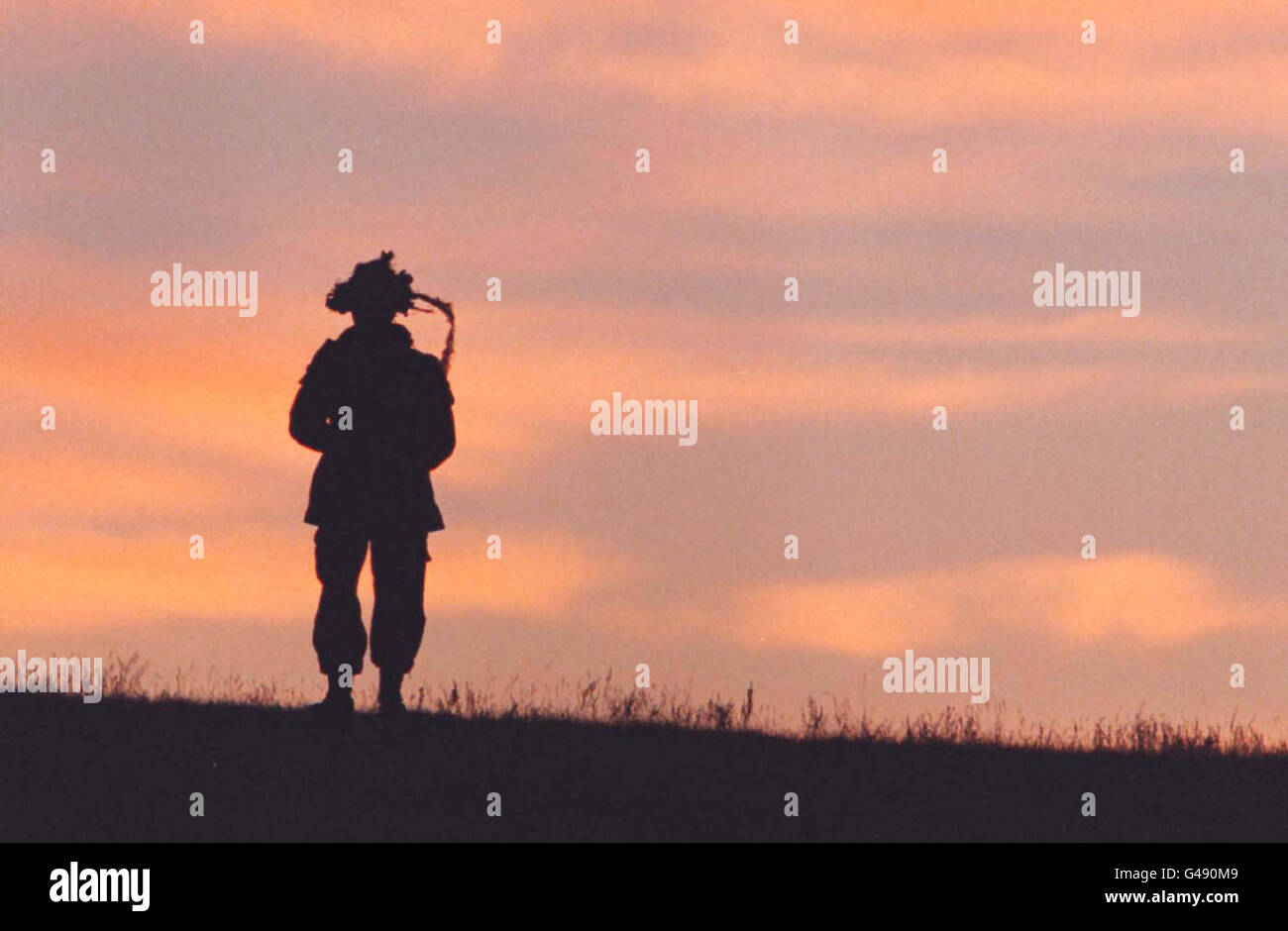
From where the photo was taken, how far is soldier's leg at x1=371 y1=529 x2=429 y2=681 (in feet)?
54.6

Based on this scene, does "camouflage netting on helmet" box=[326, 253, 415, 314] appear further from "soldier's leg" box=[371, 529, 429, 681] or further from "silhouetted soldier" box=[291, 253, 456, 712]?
"soldier's leg" box=[371, 529, 429, 681]

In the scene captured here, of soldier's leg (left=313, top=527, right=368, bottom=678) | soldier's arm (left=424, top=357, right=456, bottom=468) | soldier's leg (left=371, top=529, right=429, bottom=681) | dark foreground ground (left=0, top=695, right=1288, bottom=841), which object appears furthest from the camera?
soldier's arm (left=424, top=357, right=456, bottom=468)

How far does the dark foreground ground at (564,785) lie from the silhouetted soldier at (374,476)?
590 millimetres

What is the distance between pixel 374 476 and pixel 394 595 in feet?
2.94

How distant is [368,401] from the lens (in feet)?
54.6

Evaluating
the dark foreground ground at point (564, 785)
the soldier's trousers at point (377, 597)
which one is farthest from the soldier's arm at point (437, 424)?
the dark foreground ground at point (564, 785)

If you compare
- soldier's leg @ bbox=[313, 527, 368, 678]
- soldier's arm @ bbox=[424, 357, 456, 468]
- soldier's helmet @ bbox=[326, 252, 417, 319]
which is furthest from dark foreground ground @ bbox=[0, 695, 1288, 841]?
soldier's helmet @ bbox=[326, 252, 417, 319]

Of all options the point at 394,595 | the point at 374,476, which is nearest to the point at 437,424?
the point at 374,476

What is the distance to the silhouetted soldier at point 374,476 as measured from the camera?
1655cm

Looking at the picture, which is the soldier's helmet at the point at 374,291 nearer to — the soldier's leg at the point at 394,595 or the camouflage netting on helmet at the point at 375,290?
the camouflage netting on helmet at the point at 375,290

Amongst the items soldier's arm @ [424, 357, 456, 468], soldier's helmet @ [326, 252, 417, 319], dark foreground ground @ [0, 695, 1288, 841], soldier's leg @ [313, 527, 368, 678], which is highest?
soldier's helmet @ [326, 252, 417, 319]

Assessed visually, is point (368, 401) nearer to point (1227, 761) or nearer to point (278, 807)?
point (278, 807)

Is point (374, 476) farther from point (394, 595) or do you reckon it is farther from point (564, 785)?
point (564, 785)

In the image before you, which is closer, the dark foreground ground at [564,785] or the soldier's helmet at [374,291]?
the dark foreground ground at [564,785]
